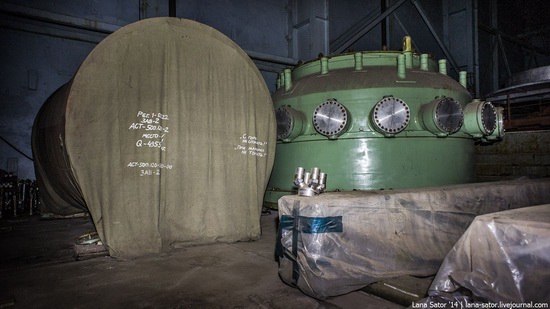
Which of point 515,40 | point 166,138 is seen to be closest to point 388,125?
point 166,138

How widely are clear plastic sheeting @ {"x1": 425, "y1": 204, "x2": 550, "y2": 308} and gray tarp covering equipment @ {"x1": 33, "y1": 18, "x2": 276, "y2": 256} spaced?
3175mm

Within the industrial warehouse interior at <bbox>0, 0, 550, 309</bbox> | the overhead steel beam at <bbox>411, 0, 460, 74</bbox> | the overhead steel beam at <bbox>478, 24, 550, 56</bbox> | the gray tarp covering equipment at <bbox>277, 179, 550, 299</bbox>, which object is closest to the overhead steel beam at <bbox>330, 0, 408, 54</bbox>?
the overhead steel beam at <bbox>411, 0, 460, 74</bbox>

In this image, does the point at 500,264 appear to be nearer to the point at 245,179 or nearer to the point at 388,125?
the point at 388,125

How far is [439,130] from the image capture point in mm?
5172

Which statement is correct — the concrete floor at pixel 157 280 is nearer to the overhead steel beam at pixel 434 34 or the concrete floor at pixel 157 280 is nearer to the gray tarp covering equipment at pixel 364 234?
the gray tarp covering equipment at pixel 364 234

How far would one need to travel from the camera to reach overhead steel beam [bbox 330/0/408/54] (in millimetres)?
13020

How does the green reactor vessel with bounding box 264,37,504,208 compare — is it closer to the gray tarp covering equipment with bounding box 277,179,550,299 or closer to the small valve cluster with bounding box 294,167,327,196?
the gray tarp covering equipment with bounding box 277,179,550,299

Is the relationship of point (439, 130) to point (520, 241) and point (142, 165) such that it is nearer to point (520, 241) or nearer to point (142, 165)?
point (520, 241)

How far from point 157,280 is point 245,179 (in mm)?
2022

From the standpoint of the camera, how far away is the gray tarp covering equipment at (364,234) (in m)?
2.75

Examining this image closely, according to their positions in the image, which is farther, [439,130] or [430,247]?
[439,130]

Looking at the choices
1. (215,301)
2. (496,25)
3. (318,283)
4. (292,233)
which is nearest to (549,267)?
(318,283)

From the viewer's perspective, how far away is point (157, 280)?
3271 mm

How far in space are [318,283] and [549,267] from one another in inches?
60.6
